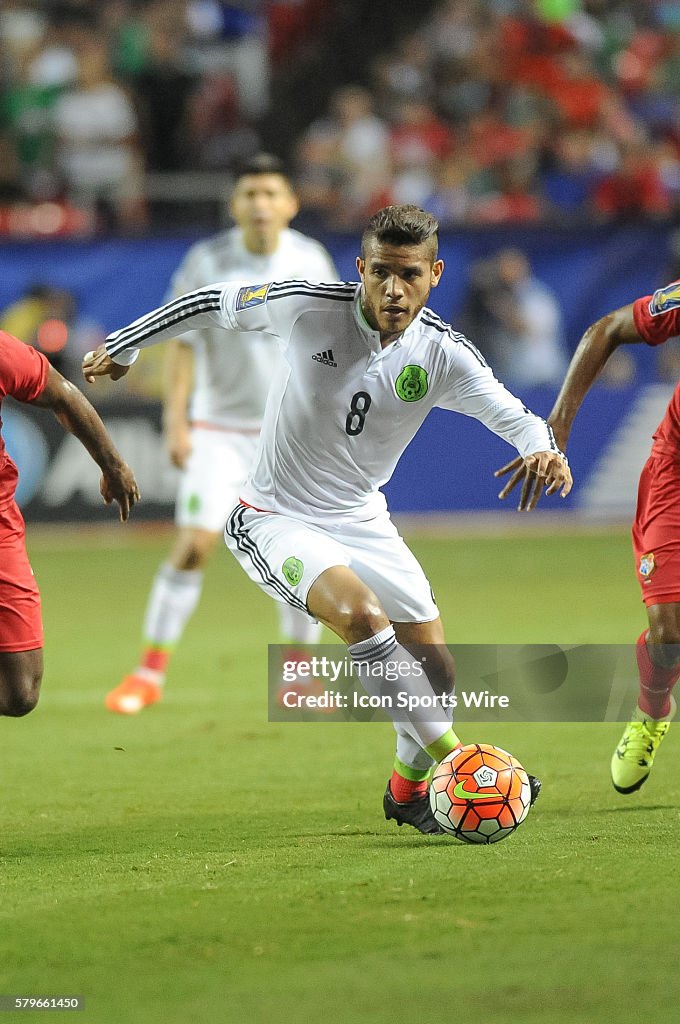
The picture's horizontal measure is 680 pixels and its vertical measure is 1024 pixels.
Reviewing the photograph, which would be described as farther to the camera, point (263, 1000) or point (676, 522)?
point (676, 522)

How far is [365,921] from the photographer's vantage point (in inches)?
167

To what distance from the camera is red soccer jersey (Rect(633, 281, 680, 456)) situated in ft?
19.4

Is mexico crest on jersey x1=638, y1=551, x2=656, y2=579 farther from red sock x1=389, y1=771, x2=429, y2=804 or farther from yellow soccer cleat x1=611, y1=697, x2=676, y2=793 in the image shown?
red sock x1=389, y1=771, x2=429, y2=804

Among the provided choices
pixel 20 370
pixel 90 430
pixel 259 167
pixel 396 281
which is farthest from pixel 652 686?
pixel 259 167

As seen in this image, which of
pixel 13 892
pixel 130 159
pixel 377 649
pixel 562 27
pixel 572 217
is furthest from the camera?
pixel 562 27

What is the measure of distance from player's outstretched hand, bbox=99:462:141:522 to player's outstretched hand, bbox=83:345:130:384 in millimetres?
363

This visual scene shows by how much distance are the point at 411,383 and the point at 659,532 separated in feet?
3.96

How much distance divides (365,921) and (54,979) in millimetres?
903

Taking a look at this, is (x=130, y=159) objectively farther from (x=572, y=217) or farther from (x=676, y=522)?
(x=676, y=522)

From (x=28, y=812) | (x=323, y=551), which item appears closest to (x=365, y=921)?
(x=323, y=551)

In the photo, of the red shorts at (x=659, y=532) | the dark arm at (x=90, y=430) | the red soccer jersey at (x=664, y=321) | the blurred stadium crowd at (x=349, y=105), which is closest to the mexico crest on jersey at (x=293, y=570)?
the dark arm at (x=90, y=430)

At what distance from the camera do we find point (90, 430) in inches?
219

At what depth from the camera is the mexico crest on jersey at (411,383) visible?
5.63m
